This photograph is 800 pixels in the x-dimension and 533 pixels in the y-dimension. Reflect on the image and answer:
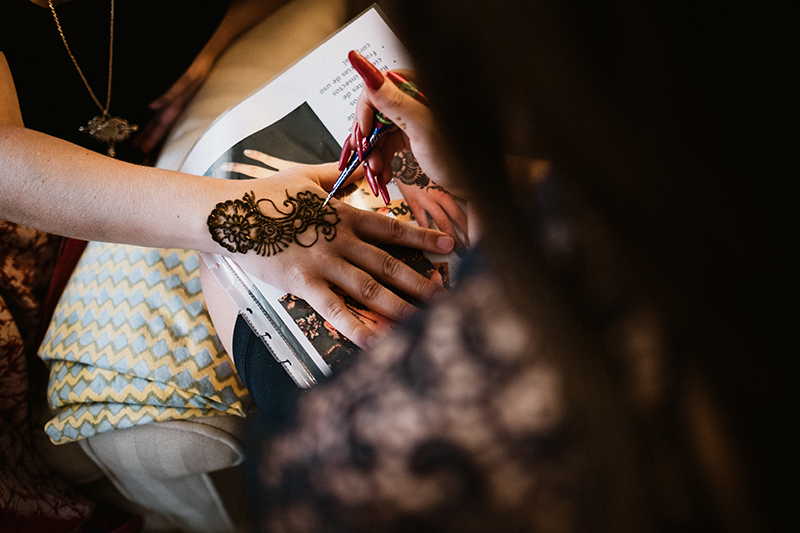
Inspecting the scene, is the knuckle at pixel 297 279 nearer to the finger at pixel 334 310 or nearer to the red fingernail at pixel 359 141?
the finger at pixel 334 310

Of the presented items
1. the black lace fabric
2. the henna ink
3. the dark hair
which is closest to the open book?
the henna ink

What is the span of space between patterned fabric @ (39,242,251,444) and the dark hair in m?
0.65

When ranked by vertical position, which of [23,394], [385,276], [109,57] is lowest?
[385,276]

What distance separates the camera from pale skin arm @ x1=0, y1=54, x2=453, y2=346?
1.80ft

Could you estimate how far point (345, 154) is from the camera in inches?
22.8

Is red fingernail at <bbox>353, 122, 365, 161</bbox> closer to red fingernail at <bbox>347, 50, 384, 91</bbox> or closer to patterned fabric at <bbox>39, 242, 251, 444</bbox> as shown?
red fingernail at <bbox>347, 50, 384, 91</bbox>

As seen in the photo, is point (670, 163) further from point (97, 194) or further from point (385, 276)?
point (97, 194)

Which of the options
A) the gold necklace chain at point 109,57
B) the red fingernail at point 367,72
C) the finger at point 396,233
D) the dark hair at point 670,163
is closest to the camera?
the dark hair at point 670,163

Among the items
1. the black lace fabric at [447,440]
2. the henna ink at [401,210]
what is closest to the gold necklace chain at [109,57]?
the henna ink at [401,210]

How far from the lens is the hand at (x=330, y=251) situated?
54cm

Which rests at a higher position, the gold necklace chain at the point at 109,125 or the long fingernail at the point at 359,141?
the gold necklace chain at the point at 109,125

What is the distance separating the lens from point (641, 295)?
119 mm

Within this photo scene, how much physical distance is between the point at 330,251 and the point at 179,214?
8.1 inches

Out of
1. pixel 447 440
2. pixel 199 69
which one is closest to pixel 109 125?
pixel 199 69
